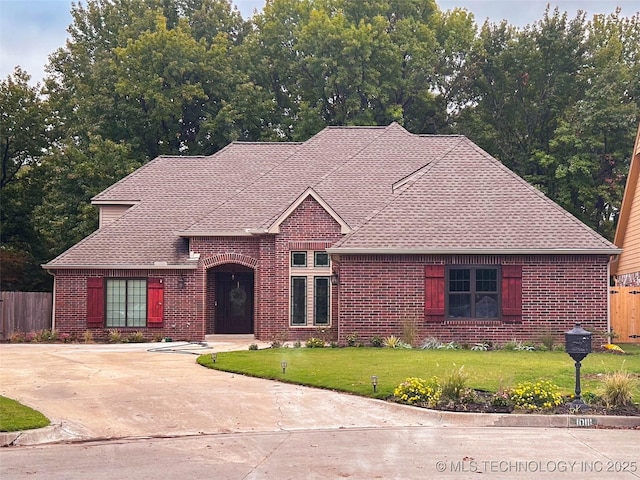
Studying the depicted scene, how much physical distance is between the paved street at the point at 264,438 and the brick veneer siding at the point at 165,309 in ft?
37.7

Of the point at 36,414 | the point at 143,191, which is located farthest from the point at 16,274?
the point at 36,414

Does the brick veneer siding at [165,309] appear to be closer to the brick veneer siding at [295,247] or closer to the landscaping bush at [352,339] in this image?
the brick veneer siding at [295,247]

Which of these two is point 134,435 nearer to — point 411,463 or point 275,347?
point 411,463

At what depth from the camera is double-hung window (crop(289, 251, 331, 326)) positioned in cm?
2706

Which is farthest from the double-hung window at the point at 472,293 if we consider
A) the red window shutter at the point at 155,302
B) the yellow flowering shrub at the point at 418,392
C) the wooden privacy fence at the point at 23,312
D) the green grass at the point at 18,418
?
the wooden privacy fence at the point at 23,312

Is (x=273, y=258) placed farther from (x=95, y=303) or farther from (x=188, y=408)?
(x=188, y=408)

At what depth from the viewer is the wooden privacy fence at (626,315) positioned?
89.5ft

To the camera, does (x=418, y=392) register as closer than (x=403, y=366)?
Yes

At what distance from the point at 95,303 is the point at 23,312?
3.80 meters

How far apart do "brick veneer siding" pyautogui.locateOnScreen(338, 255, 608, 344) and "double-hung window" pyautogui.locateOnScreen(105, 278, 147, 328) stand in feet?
26.7

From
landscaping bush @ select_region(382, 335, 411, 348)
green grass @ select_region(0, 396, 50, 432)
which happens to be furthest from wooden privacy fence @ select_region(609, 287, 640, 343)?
green grass @ select_region(0, 396, 50, 432)

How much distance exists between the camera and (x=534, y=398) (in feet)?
43.1

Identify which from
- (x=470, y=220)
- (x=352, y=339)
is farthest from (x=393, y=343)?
(x=470, y=220)

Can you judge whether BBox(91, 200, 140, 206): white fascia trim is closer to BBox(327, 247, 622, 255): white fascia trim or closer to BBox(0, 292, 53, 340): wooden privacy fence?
BBox(0, 292, 53, 340): wooden privacy fence
